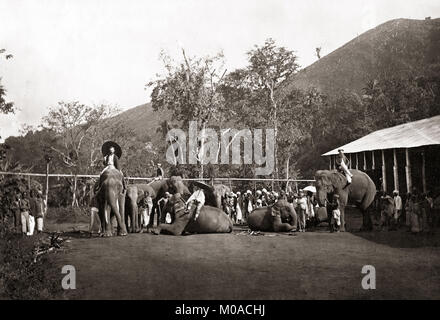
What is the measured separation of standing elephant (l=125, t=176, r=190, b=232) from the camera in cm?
1492

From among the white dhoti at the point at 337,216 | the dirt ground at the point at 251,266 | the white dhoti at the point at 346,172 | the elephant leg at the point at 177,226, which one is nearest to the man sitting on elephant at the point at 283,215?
the white dhoti at the point at 337,216

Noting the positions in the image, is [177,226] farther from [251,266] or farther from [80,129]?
[80,129]

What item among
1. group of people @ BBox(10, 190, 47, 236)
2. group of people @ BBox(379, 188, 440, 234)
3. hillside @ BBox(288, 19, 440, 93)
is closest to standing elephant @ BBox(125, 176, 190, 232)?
group of people @ BBox(10, 190, 47, 236)

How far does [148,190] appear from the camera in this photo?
16844 millimetres

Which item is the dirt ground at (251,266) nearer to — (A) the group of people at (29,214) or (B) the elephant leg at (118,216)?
(B) the elephant leg at (118,216)

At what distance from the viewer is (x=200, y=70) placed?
36.4 m

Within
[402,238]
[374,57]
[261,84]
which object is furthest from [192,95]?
[374,57]

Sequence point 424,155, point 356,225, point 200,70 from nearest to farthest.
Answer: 1. point 356,225
2. point 424,155
3. point 200,70

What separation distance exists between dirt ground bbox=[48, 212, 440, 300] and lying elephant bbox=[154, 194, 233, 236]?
0.77 m

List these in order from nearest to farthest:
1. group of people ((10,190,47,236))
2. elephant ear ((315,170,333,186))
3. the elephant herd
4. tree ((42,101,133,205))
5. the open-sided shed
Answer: the elephant herd → group of people ((10,190,47,236)) → elephant ear ((315,170,333,186)) → the open-sided shed → tree ((42,101,133,205))

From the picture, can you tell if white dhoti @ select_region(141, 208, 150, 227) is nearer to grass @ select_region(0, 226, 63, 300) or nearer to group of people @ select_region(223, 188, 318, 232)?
group of people @ select_region(223, 188, 318, 232)
